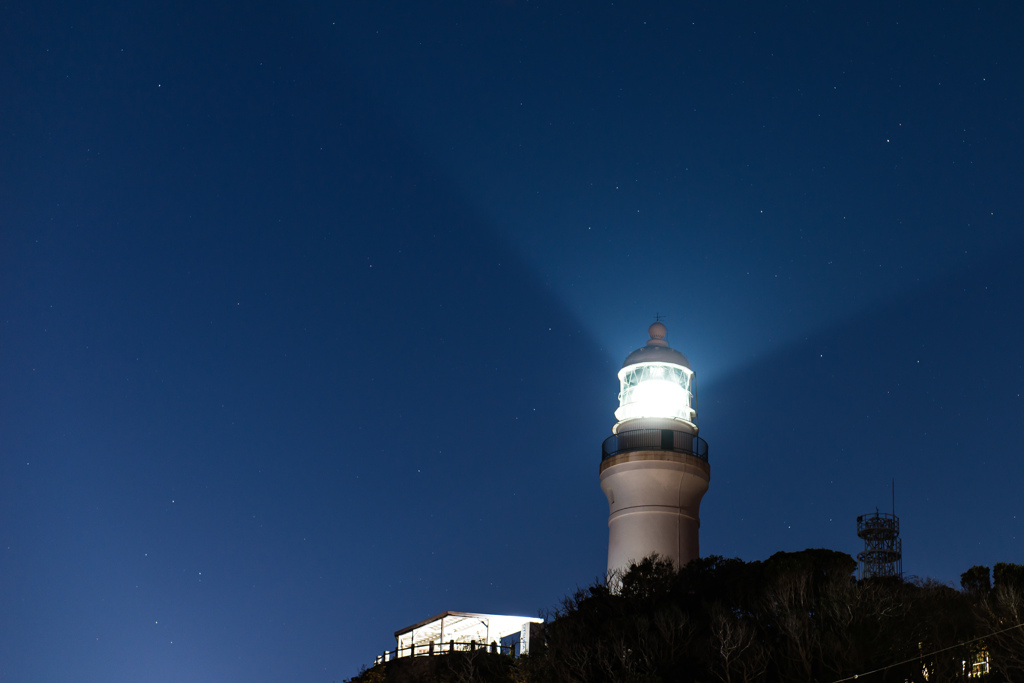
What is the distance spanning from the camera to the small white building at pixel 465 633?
37469 mm

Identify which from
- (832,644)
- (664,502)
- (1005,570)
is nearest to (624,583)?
(664,502)

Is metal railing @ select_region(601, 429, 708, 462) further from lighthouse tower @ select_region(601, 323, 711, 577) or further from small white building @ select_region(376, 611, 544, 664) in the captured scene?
small white building @ select_region(376, 611, 544, 664)

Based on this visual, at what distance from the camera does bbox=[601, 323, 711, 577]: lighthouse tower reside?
32.0m

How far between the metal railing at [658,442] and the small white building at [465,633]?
7738 millimetres

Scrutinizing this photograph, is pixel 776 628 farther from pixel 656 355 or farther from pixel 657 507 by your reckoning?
pixel 656 355

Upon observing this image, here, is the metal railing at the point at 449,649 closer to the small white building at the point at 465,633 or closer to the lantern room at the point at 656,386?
the small white building at the point at 465,633

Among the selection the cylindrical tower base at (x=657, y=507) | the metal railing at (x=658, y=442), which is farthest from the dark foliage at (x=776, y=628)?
the metal railing at (x=658, y=442)

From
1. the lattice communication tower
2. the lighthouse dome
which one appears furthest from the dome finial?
the lattice communication tower

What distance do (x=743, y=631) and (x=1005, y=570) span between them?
25.9ft

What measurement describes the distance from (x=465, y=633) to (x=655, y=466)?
1175cm

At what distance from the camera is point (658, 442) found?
3259 cm

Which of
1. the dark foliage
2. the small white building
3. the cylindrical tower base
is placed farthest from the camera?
the small white building

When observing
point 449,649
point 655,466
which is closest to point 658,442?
point 655,466

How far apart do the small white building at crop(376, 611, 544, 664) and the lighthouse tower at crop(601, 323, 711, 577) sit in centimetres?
655
